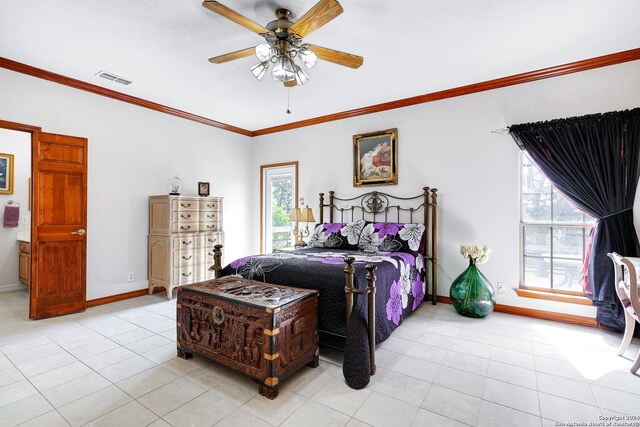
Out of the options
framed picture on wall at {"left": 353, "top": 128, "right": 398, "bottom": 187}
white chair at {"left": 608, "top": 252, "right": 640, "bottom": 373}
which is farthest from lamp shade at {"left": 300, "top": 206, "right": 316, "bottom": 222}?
white chair at {"left": 608, "top": 252, "right": 640, "bottom": 373}

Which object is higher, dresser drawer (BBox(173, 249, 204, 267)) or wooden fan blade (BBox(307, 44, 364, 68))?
wooden fan blade (BBox(307, 44, 364, 68))

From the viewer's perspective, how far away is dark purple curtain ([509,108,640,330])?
2848mm

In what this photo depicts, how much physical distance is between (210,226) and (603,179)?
4.74 m

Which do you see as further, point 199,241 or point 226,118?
point 226,118

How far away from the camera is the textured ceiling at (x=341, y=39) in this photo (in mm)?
2318

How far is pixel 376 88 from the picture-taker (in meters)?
3.82

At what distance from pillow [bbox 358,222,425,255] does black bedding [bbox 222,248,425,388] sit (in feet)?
1.09

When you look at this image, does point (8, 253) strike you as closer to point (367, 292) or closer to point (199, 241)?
point (199, 241)

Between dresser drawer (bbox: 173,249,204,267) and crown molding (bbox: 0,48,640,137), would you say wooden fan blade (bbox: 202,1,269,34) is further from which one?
dresser drawer (bbox: 173,249,204,267)

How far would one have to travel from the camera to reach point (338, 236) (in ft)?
13.4

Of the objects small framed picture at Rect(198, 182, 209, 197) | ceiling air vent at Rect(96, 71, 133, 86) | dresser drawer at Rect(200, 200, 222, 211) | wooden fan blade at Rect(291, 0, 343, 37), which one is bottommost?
dresser drawer at Rect(200, 200, 222, 211)

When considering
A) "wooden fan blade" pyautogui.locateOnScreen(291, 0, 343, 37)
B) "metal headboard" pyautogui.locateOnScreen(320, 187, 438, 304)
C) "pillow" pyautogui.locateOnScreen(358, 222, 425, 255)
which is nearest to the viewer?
"wooden fan blade" pyautogui.locateOnScreen(291, 0, 343, 37)

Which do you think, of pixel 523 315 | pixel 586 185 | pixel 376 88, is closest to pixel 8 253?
pixel 376 88

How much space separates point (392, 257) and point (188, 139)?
12.1 feet
